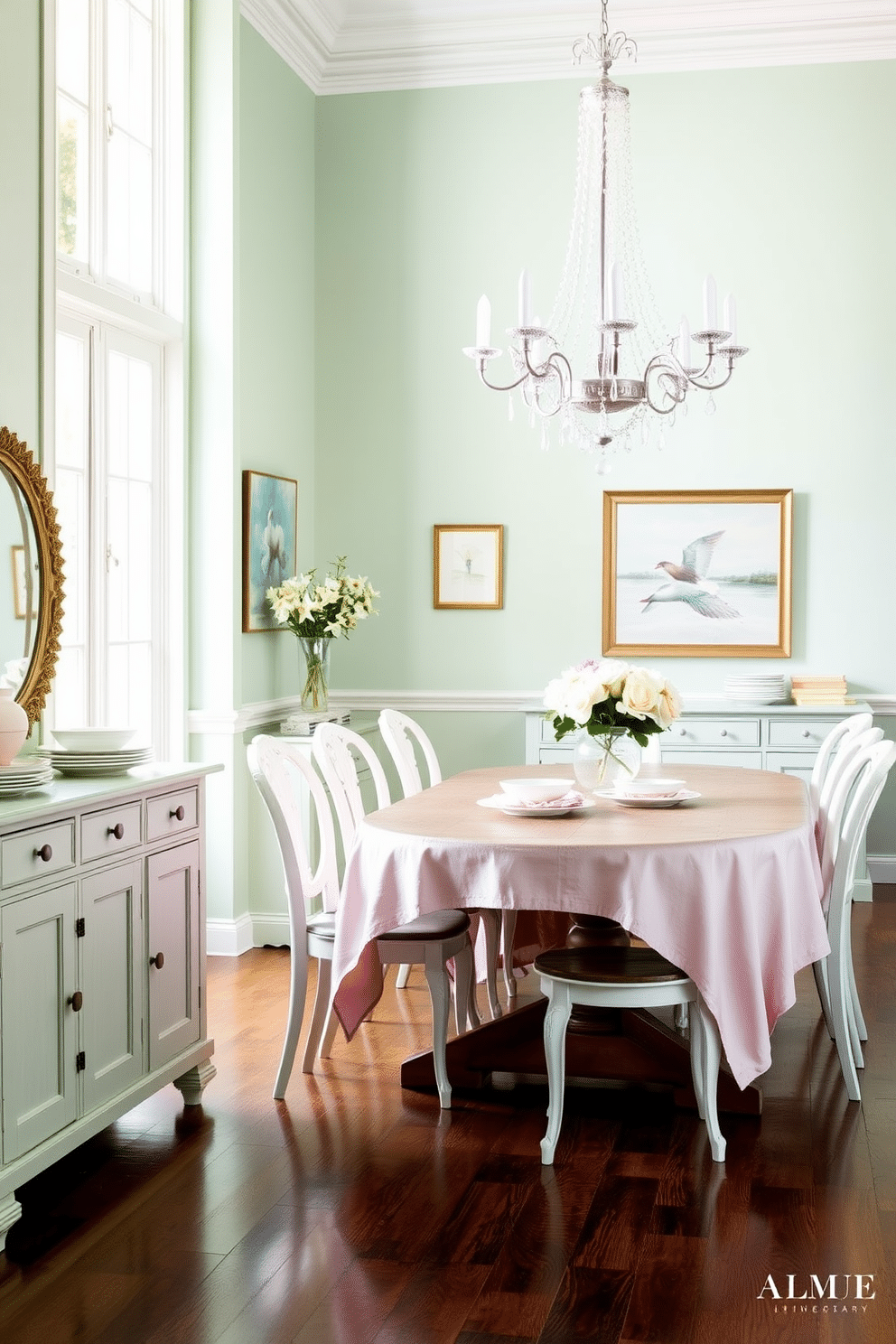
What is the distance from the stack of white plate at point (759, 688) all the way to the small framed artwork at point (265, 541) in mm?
2083

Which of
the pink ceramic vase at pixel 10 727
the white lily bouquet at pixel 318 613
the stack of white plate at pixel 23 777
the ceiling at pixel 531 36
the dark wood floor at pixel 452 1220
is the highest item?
the ceiling at pixel 531 36

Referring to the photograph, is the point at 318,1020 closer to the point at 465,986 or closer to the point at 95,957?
the point at 465,986

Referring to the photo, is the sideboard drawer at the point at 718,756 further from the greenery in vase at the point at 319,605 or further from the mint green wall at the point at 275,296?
the mint green wall at the point at 275,296

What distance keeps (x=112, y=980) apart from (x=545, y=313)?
4.31 m

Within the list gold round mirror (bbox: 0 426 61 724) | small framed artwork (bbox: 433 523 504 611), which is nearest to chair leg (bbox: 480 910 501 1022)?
gold round mirror (bbox: 0 426 61 724)

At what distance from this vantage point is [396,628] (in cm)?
681

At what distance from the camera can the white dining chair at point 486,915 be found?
4.42 meters

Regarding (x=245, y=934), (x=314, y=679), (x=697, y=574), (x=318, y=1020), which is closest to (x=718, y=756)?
(x=697, y=574)

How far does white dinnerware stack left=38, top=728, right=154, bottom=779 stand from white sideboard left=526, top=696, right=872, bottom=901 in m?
2.73

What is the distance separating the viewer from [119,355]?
5.06 m

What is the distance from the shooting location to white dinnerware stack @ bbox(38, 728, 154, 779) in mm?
3543

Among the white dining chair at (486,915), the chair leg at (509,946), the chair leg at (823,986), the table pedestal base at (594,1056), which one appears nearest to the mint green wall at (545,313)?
the white dining chair at (486,915)

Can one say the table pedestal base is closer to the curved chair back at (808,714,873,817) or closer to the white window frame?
the curved chair back at (808,714,873,817)

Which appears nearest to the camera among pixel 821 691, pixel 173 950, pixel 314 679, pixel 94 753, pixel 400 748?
pixel 94 753
